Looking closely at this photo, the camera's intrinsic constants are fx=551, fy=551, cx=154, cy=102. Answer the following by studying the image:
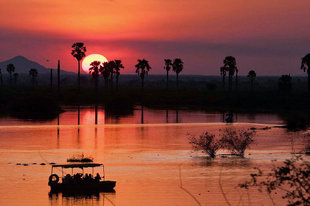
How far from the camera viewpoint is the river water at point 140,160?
40719 millimetres

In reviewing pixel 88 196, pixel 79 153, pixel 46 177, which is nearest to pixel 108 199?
pixel 88 196

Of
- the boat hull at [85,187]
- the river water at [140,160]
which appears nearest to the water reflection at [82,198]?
the river water at [140,160]

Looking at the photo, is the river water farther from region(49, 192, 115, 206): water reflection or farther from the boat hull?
the boat hull

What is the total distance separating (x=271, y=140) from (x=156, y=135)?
17.8 m

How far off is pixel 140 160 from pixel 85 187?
16.5 m

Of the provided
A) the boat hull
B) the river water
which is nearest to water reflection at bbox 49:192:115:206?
the river water

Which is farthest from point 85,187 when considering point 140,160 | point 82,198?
point 140,160

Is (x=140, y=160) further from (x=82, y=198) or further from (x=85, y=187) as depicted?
(x=82, y=198)

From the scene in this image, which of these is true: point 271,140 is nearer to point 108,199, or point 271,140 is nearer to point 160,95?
point 108,199

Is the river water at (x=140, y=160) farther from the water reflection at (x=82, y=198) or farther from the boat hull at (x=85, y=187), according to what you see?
the boat hull at (x=85, y=187)

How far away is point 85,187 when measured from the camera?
42125 mm

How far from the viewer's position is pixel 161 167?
5350 cm

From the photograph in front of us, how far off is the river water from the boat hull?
75cm

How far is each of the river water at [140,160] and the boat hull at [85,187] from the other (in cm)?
75
